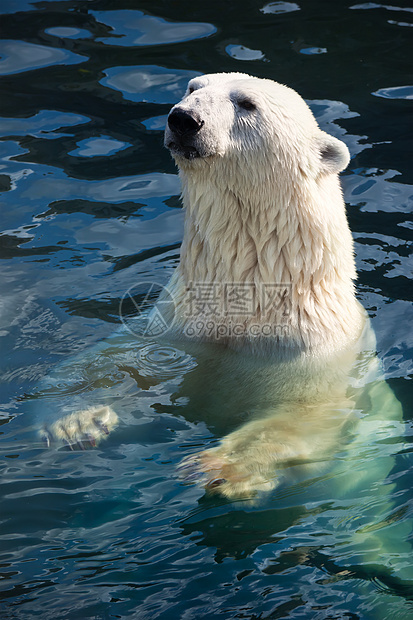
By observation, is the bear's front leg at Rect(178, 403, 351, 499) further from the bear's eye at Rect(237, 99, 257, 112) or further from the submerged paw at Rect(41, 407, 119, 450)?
the bear's eye at Rect(237, 99, 257, 112)

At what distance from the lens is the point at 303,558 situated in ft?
9.76

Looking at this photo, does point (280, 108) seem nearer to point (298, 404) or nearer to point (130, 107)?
point (298, 404)

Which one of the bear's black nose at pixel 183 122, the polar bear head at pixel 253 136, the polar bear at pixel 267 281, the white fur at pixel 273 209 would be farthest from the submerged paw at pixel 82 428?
the bear's black nose at pixel 183 122

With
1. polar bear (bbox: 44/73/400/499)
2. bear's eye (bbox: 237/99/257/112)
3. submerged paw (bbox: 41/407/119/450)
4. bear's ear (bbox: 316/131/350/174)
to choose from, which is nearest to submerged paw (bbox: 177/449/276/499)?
polar bear (bbox: 44/73/400/499)

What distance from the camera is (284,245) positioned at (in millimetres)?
3832

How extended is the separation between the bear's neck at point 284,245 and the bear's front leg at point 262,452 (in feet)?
1.40

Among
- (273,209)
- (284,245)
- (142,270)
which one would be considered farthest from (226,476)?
(142,270)

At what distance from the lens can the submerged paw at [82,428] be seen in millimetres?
3549

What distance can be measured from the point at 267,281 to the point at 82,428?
1.13m

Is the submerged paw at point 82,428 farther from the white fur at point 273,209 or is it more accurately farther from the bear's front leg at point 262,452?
the white fur at point 273,209

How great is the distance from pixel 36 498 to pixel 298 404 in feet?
4.18

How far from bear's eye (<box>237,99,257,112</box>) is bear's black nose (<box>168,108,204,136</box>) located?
0.35 m

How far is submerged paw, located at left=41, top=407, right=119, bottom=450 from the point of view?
11.6ft

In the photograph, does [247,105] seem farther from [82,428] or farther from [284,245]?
[82,428]
